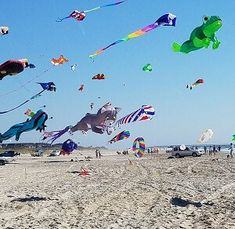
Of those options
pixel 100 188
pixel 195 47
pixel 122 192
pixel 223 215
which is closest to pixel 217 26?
pixel 195 47

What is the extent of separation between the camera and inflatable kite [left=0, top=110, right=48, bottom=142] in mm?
14516

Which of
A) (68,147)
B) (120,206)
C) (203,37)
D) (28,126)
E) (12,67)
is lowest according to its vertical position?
(120,206)

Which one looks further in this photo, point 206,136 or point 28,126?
point 206,136

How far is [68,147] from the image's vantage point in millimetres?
19984

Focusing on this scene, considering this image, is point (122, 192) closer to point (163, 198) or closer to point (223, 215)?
point (163, 198)

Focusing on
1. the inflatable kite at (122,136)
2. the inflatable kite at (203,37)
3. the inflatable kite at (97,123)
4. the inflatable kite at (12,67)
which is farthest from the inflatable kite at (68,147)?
the inflatable kite at (203,37)

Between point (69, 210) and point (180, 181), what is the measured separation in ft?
27.5

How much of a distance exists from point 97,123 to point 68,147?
1901 mm

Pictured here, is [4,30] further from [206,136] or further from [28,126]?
[206,136]

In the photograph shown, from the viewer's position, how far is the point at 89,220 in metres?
11.1

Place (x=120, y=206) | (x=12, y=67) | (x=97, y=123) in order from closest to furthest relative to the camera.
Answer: (x=12, y=67)
(x=120, y=206)
(x=97, y=123)

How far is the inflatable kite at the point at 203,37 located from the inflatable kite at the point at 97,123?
7.59 m

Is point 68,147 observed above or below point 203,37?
below

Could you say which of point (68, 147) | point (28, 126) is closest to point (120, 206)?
point (28, 126)
